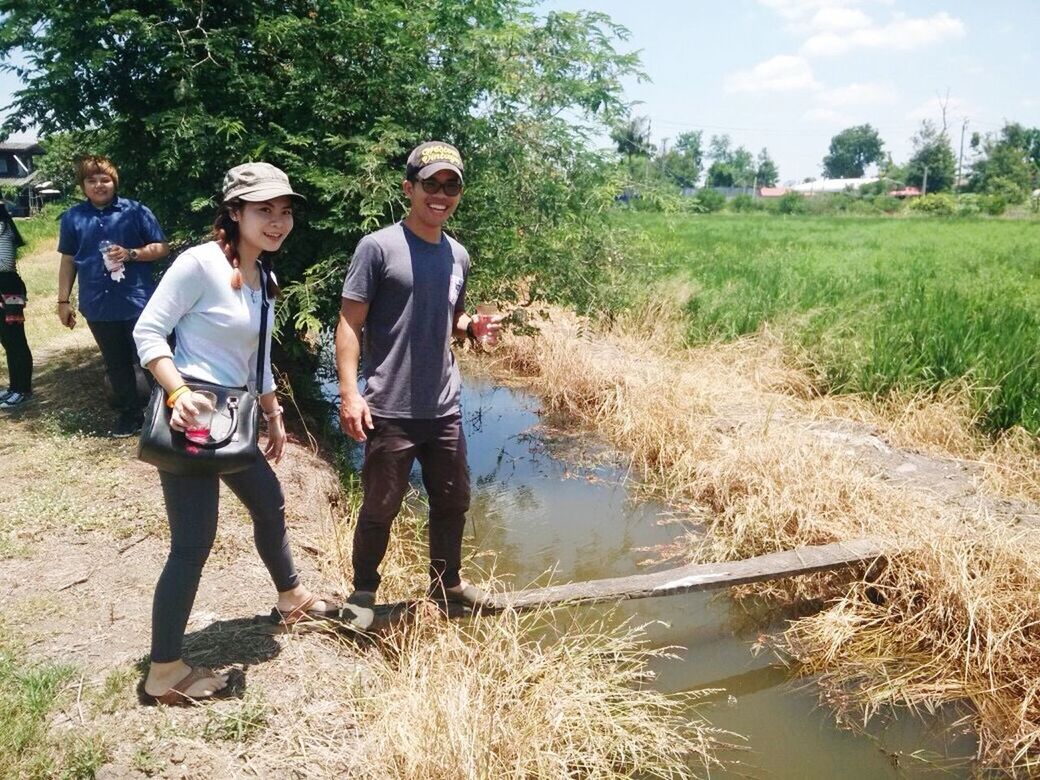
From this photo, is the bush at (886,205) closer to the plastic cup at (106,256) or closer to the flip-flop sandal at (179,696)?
the plastic cup at (106,256)

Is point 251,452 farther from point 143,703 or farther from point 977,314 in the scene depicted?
point 977,314

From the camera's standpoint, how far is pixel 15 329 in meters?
5.56

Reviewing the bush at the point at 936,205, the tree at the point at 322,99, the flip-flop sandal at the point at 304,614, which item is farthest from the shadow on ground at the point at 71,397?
the bush at the point at 936,205

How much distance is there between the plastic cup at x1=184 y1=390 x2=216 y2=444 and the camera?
2234mm

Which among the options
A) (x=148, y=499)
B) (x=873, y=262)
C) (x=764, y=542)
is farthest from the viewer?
(x=873, y=262)

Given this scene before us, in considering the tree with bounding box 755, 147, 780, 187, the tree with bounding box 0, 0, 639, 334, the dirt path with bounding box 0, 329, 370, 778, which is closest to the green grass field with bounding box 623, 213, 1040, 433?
the tree with bounding box 0, 0, 639, 334

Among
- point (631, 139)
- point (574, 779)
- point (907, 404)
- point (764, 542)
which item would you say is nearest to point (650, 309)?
point (631, 139)

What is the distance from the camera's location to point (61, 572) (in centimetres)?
332

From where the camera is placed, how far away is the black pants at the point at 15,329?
5.43m

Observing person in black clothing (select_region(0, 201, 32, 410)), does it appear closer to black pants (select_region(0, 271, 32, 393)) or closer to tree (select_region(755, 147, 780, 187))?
black pants (select_region(0, 271, 32, 393))

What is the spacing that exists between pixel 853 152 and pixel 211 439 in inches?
4942

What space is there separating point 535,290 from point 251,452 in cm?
454

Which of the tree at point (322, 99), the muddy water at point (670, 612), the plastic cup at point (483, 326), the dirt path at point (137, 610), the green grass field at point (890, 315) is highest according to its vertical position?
the tree at point (322, 99)

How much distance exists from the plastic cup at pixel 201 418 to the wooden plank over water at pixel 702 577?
154 centimetres
